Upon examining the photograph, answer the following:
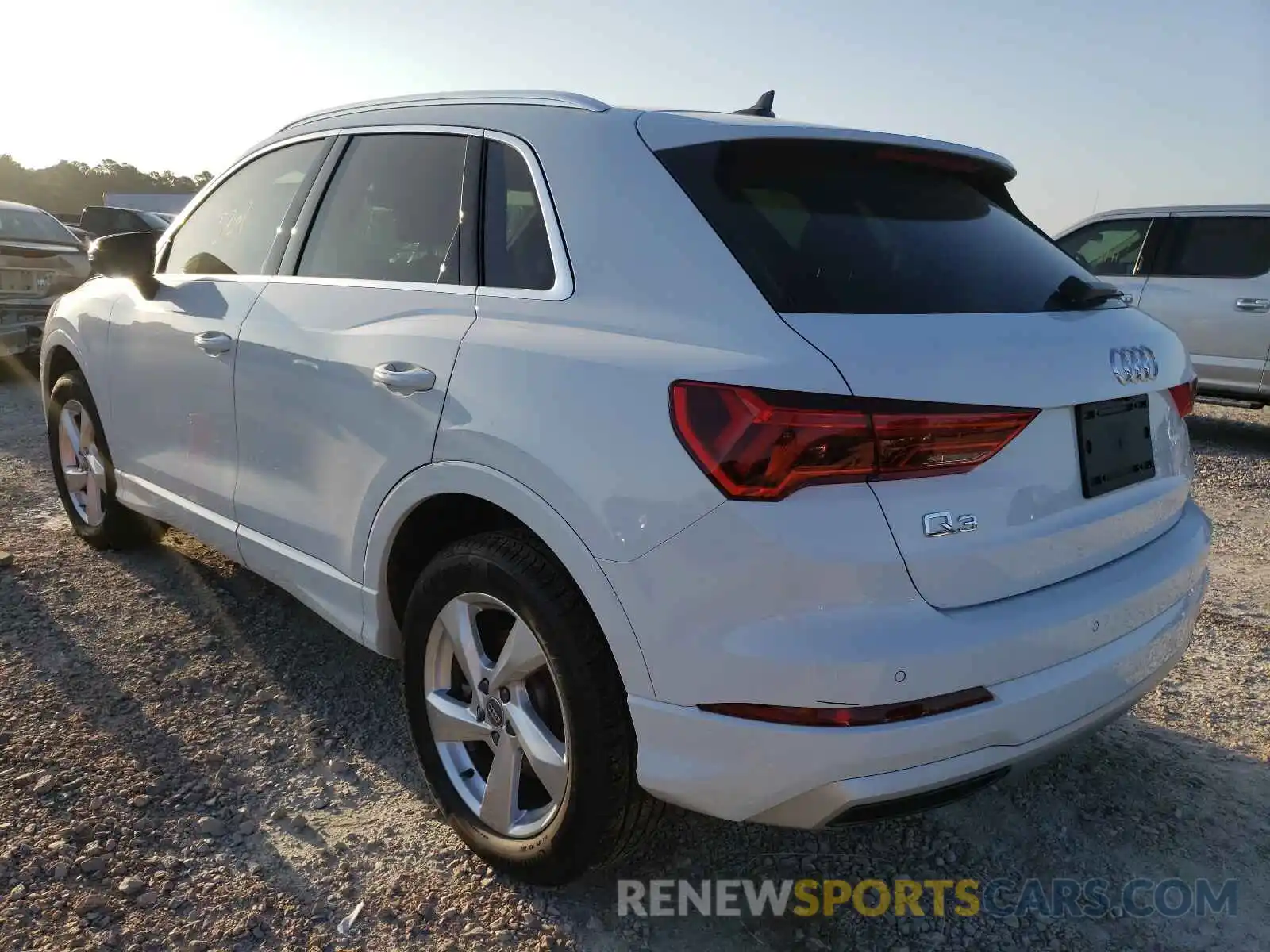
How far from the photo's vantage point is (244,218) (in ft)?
10.8

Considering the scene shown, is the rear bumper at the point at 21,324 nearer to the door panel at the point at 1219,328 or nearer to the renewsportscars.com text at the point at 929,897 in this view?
the renewsportscars.com text at the point at 929,897

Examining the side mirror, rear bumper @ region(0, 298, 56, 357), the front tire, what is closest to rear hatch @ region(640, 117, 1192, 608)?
the front tire

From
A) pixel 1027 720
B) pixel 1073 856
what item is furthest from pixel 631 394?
pixel 1073 856

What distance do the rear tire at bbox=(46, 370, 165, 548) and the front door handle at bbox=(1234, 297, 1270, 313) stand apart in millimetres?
7914

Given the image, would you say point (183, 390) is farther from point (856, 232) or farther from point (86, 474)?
point (856, 232)

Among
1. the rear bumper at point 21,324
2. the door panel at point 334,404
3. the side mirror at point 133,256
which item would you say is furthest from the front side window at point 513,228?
the rear bumper at point 21,324

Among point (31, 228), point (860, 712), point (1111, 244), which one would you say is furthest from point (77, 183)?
point (860, 712)

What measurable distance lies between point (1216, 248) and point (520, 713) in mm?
8133

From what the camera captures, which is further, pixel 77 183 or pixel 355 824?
pixel 77 183

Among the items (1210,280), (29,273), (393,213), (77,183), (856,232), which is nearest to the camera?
(856,232)

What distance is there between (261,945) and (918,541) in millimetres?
1637

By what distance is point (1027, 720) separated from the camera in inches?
71.7

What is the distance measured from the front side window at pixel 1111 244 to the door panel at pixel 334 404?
754 cm

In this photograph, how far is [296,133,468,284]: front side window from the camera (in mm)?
2512
